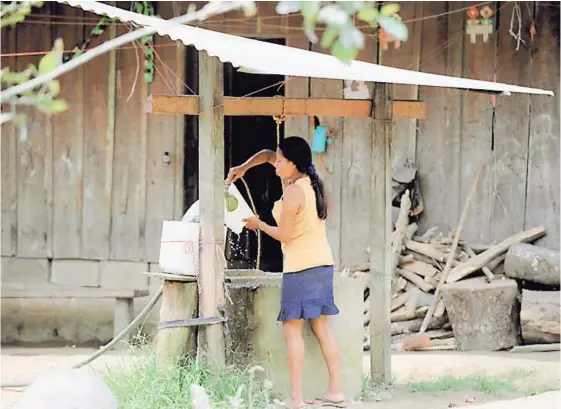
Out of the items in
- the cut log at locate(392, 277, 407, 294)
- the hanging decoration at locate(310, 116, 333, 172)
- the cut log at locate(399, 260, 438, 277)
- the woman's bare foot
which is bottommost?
the woman's bare foot

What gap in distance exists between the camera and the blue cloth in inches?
252

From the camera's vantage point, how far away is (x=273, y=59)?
6086 millimetres

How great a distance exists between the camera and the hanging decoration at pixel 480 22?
32.0ft

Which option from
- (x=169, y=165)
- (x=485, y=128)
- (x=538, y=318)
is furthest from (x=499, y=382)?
(x=169, y=165)

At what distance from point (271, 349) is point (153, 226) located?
4.11 metres

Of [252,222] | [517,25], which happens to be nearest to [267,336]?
[252,222]

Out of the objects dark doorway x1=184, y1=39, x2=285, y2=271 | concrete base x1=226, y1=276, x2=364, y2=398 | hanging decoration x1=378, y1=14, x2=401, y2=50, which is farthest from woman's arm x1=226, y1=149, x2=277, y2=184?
dark doorway x1=184, y1=39, x2=285, y2=271

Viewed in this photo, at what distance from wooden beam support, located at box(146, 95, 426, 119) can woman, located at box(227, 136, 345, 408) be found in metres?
0.52

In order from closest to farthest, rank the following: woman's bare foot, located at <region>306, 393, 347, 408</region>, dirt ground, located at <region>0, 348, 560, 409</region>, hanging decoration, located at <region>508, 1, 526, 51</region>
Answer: woman's bare foot, located at <region>306, 393, 347, 408</region>, dirt ground, located at <region>0, 348, 560, 409</region>, hanging decoration, located at <region>508, 1, 526, 51</region>

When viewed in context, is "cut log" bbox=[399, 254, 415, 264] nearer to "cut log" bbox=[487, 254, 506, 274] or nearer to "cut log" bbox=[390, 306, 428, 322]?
"cut log" bbox=[390, 306, 428, 322]

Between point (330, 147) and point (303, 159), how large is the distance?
3778mm

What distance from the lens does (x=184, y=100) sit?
20.8ft

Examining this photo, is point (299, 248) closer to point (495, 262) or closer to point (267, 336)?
point (267, 336)

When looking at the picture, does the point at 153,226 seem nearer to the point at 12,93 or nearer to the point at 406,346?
the point at 406,346
